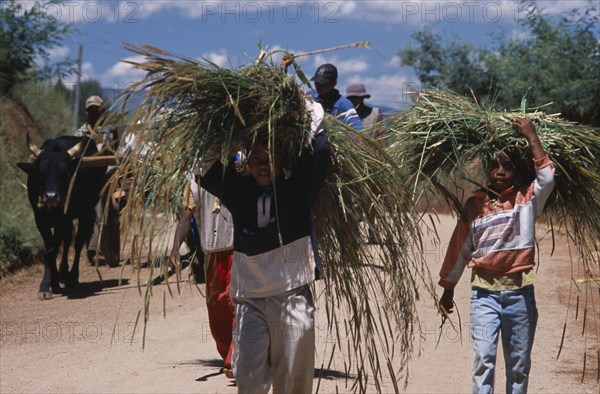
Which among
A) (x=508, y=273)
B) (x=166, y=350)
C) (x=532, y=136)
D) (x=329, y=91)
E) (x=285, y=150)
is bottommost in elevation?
(x=166, y=350)

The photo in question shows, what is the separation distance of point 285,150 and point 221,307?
194 centimetres

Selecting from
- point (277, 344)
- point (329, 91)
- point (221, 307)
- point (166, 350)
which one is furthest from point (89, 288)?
point (277, 344)

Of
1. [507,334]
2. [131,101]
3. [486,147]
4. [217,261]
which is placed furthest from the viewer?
[217,261]

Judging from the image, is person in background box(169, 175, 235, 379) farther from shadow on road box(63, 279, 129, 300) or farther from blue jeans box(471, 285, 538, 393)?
shadow on road box(63, 279, 129, 300)

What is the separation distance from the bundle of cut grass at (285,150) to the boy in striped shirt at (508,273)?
369mm

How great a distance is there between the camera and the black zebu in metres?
9.50

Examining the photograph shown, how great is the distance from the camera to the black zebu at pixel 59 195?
950 centimetres

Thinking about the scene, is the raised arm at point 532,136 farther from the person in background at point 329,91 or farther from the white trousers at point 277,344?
the person in background at point 329,91

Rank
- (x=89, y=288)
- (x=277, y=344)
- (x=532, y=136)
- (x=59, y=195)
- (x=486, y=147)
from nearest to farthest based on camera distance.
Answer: (x=277, y=344)
(x=532, y=136)
(x=486, y=147)
(x=59, y=195)
(x=89, y=288)

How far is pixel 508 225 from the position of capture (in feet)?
16.0

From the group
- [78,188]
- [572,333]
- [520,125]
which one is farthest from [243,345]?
[78,188]

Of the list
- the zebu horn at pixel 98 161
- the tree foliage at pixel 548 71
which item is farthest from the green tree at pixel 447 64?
the zebu horn at pixel 98 161

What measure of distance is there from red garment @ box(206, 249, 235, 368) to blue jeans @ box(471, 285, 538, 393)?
1.86 meters

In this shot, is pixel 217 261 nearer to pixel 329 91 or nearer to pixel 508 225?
pixel 329 91
